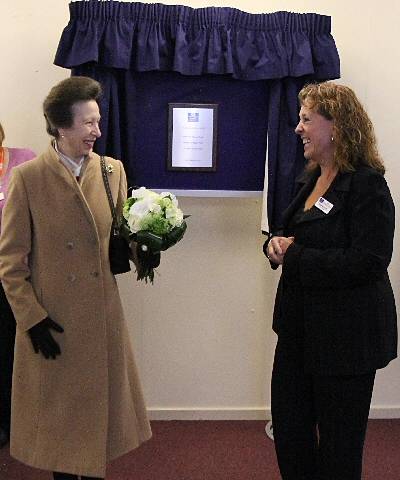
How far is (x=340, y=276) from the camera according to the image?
2.00 meters

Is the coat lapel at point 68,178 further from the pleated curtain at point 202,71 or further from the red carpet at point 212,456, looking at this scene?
the red carpet at point 212,456

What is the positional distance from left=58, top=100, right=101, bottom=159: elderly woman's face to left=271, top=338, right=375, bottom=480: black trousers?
987 mm

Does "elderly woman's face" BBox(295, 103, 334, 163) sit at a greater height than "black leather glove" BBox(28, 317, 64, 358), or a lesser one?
greater

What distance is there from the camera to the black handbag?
7.39ft

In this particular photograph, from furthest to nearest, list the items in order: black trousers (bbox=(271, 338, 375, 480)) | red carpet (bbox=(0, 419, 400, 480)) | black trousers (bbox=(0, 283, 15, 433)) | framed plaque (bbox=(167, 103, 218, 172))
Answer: framed plaque (bbox=(167, 103, 218, 172)) → black trousers (bbox=(0, 283, 15, 433)) → red carpet (bbox=(0, 419, 400, 480)) → black trousers (bbox=(271, 338, 375, 480))

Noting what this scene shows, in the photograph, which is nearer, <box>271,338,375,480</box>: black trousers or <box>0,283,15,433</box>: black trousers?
<box>271,338,375,480</box>: black trousers

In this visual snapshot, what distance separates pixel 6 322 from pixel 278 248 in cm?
144

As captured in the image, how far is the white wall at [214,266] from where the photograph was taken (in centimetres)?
306

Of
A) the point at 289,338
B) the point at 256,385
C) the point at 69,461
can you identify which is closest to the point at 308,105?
the point at 289,338

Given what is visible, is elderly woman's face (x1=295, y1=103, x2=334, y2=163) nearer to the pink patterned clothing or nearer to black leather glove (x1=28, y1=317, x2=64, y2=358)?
black leather glove (x1=28, y1=317, x2=64, y2=358)

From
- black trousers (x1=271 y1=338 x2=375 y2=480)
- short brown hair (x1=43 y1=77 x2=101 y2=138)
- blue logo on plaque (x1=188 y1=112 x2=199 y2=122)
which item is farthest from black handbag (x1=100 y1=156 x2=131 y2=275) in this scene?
blue logo on plaque (x1=188 y1=112 x2=199 y2=122)

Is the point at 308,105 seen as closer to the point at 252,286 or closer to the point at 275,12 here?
the point at 275,12

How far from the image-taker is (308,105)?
7.07 feet

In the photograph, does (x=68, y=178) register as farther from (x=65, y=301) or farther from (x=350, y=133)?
(x=350, y=133)
